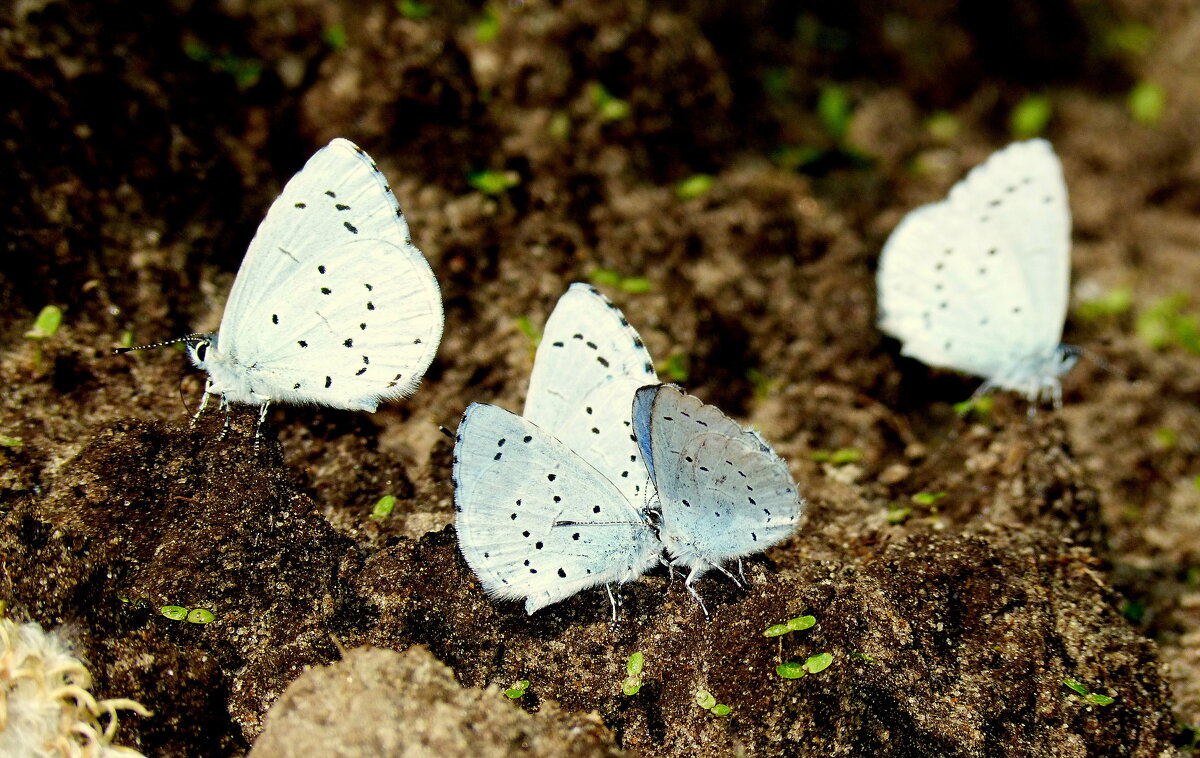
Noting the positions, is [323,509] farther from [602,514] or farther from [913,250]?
[913,250]

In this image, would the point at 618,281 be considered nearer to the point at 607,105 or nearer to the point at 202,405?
the point at 607,105

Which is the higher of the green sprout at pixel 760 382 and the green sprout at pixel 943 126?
the green sprout at pixel 943 126

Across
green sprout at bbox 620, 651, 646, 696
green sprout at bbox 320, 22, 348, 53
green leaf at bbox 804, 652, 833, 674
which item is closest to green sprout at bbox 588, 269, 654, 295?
green sprout at bbox 320, 22, 348, 53

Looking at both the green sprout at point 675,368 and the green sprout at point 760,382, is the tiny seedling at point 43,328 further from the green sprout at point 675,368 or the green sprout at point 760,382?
the green sprout at point 760,382

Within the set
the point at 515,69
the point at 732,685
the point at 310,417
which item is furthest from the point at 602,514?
the point at 515,69

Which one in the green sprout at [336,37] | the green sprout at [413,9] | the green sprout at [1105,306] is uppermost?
the green sprout at [413,9]

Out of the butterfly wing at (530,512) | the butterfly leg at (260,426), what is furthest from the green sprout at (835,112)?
the butterfly leg at (260,426)

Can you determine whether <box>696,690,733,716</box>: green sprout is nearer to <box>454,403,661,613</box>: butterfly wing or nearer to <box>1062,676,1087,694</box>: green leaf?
<box>454,403,661,613</box>: butterfly wing
